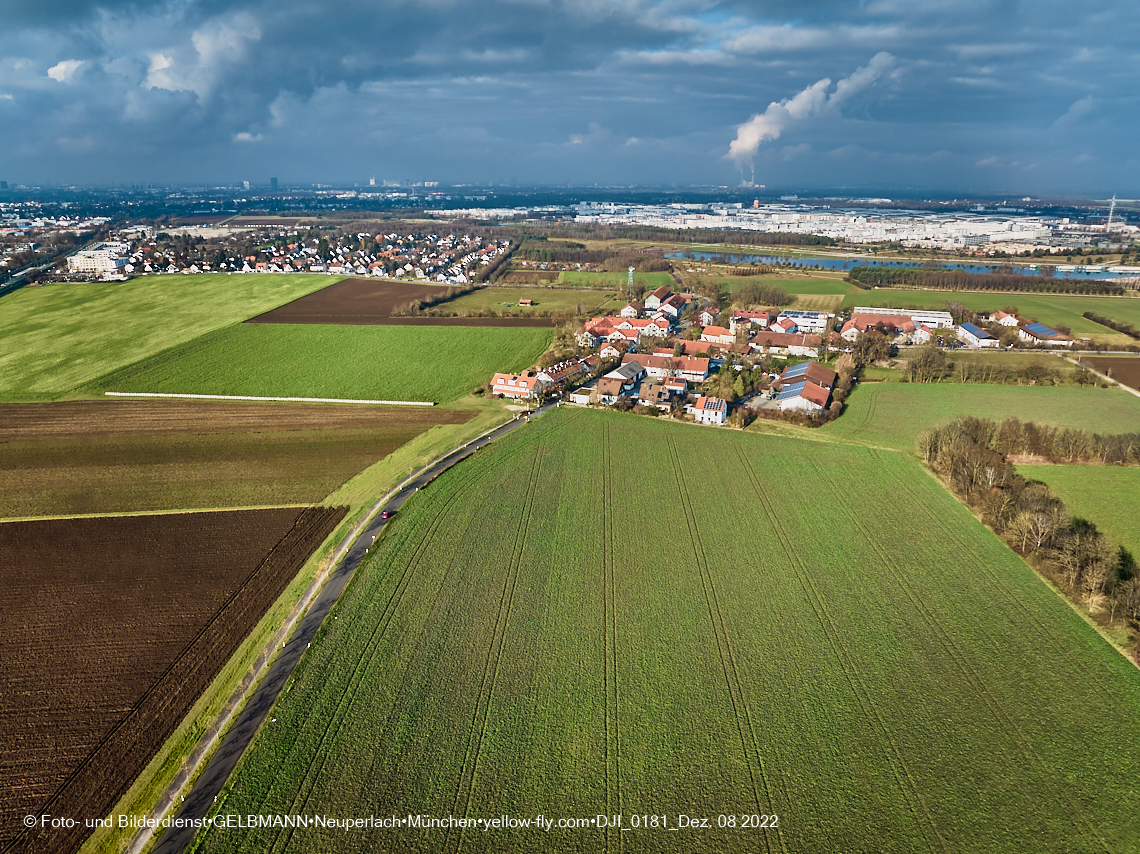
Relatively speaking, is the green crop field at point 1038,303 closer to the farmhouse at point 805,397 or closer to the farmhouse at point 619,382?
the farmhouse at point 805,397

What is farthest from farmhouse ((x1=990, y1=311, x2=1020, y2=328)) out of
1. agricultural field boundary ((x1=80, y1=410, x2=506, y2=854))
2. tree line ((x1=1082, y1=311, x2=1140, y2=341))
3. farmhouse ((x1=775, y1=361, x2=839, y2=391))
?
agricultural field boundary ((x1=80, y1=410, x2=506, y2=854))

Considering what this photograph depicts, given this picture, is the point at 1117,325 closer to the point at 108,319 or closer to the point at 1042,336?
the point at 1042,336

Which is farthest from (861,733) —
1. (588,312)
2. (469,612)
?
(588,312)

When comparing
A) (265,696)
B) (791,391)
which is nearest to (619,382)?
(791,391)

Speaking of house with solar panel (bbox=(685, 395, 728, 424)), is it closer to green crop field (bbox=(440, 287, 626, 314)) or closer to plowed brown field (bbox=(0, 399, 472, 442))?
plowed brown field (bbox=(0, 399, 472, 442))

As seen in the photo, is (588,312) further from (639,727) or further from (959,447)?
(639,727)

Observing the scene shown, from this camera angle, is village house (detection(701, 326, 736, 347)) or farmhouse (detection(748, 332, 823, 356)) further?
village house (detection(701, 326, 736, 347))
